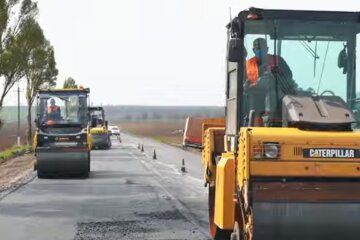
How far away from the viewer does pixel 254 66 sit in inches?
317

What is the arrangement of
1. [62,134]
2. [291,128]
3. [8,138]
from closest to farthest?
[291,128] → [62,134] → [8,138]

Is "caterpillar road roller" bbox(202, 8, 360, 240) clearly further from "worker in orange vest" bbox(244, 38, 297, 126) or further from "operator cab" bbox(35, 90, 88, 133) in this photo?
"operator cab" bbox(35, 90, 88, 133)

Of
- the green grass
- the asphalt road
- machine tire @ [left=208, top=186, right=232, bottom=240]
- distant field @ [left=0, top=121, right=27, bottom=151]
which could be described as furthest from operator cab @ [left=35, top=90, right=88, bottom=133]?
distant field @ [left=0, top=121, right=27, bottom=151]

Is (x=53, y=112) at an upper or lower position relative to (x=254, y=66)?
lower

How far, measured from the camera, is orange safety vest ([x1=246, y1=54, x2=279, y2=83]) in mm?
7996

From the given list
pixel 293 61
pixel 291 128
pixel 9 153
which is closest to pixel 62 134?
pixel 293 61

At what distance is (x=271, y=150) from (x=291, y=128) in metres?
0.56

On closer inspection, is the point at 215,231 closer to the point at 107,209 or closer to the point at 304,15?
the point at 304,15

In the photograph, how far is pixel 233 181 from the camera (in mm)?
7820

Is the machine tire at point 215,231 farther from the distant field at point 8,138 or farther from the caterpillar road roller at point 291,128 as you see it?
the distant field at point 8,138

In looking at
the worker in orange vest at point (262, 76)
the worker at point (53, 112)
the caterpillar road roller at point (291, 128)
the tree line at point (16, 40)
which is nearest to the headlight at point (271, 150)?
the caterpillar road roller at point (291, 128)

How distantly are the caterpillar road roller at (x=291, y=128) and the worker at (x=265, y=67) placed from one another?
11 mm

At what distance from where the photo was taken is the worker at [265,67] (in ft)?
26.1

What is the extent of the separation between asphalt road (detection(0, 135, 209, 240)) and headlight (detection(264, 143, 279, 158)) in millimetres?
4314
